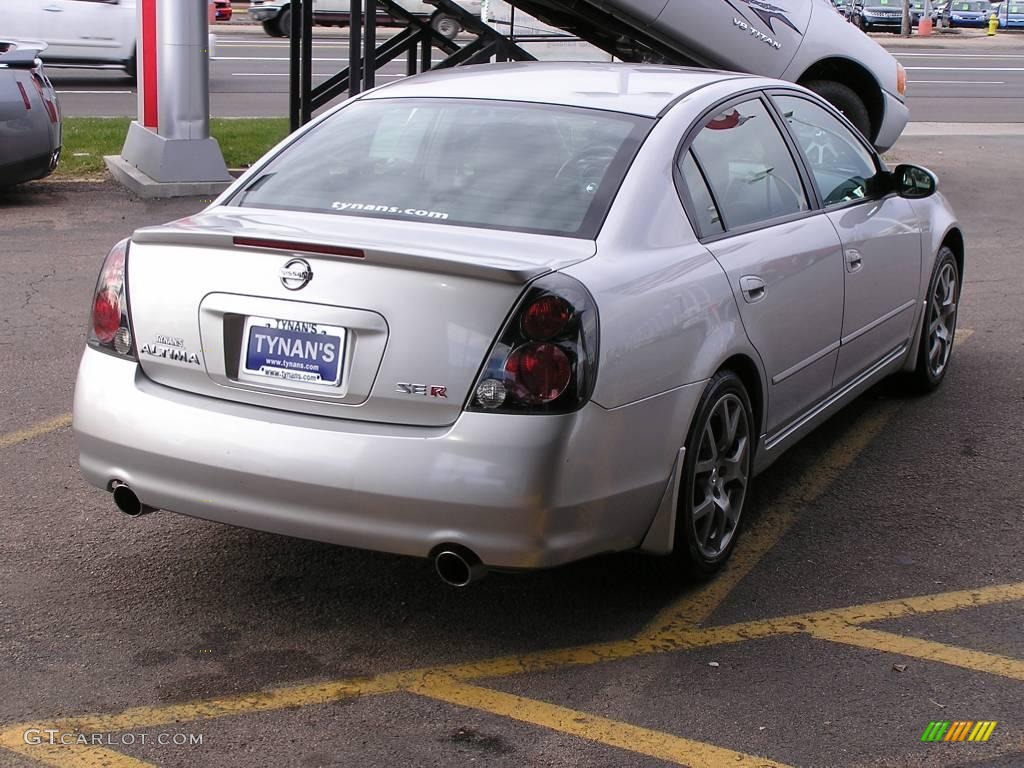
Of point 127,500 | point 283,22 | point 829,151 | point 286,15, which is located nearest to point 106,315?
point 127,500

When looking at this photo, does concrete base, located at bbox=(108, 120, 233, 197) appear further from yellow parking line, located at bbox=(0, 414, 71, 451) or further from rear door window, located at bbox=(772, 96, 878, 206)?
rear door window, located at bbox=(772, 96, 878, 206)

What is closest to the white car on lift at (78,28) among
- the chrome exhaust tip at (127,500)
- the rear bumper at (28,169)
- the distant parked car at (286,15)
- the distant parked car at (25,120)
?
the distant parked car at (25,120)

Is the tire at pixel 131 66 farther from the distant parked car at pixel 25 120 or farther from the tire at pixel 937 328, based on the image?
the tire at pixel 937 328

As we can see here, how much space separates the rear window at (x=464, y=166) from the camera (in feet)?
13.5

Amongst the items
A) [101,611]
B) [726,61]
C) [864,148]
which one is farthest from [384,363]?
[726,61]

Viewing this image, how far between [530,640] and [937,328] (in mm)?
3442

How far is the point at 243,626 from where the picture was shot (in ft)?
13.2

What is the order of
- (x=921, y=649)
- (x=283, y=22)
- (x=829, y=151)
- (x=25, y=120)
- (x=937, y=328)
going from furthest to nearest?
(x=283, y=22) → (x=25, y=120) → (x=937, y=328) → (x=829, y=151) → (x=921, y=649)

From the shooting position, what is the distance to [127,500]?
399 cm

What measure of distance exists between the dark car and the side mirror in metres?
45.3

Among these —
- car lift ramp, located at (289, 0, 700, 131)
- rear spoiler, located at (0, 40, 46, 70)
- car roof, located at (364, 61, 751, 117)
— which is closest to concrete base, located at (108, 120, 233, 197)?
rear spoiler, located at (0, 40, 46, 70)

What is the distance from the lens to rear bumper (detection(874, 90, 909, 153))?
1334 centimetres

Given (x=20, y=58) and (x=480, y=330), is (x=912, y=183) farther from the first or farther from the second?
(x=20, y=58)

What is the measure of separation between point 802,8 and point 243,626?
10.6 m
